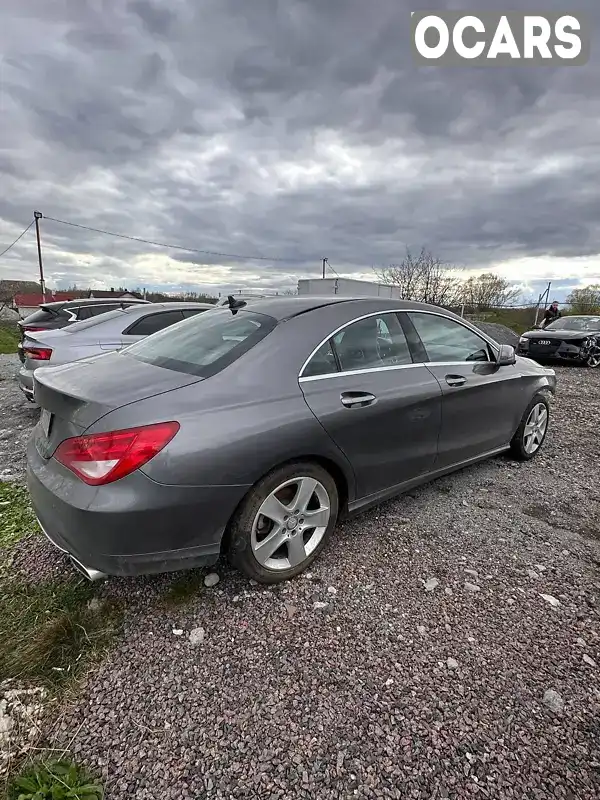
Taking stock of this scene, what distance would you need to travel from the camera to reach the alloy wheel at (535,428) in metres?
4.21

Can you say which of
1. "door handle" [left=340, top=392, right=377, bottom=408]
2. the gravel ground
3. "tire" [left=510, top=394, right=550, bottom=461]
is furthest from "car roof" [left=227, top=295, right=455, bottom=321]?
the gravel ground

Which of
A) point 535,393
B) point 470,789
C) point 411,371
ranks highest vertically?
point 411,371

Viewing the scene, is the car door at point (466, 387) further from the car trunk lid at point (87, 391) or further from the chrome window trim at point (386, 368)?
the car trunk lid at point (87, 391)

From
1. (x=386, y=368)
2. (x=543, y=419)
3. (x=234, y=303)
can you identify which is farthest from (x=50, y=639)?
(x=543, y=419)

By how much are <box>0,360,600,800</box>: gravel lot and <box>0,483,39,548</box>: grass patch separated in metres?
0.36

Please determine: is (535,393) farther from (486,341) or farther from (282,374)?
(282,374)

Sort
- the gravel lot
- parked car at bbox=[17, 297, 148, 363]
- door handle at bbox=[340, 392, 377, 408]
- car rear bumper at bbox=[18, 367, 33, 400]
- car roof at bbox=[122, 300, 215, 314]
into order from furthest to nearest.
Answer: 1. parked car at bbox=[17, 297, 148, 363]
2. car roof at bbox=[122, 300, 215, 314]
3. car rear bumper at bbox=[18, 367, 33, 400]
4. door handle at bbox=[340, 392, 377, 408]
5. the gravel lot

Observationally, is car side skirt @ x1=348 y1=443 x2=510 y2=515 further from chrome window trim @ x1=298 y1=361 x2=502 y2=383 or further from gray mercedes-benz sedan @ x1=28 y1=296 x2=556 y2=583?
chrome window trim @ x1=298 y1=361 x2=502 y2=383

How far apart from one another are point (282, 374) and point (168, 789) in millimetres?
1719

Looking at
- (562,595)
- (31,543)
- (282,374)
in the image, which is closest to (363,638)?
(562,595)

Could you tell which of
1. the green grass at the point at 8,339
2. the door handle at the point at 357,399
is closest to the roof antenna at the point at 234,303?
the door handle at the point at 357,399

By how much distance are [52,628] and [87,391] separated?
3.69 feet

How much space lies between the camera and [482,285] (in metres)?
30.7

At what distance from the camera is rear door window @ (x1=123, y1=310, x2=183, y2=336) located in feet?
18.6
